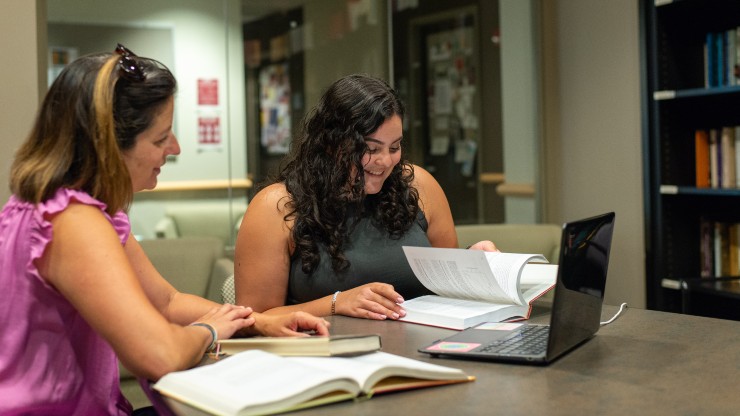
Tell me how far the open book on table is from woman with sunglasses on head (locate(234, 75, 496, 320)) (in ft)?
0.89

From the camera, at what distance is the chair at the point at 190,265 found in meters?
3.24

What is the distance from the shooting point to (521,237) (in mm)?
3748

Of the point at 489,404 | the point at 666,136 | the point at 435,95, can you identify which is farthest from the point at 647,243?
the point at 489,404

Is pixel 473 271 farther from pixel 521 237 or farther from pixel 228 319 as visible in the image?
pixel 521 237

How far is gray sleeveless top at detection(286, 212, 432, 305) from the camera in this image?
2.16 metres

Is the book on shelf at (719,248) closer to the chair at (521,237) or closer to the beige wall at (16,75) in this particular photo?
the chair at (521,237)

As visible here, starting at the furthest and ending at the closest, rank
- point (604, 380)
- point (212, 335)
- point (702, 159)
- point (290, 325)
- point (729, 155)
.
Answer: point (702, 159)
point (729, 155)
point (290, 325)
point (212, 335)
point (604, 380)

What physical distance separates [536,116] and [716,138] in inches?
48.5

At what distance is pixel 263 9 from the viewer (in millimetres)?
4281

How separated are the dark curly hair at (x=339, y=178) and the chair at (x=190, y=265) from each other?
1073mm

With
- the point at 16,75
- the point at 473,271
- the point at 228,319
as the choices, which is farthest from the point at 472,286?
the point at 16,75

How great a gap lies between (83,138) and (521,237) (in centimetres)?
262

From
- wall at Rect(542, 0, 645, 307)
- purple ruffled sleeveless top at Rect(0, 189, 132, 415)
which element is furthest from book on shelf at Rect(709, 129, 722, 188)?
purple ruffled sleeveless top at Rect(0, 189, 132, 415)

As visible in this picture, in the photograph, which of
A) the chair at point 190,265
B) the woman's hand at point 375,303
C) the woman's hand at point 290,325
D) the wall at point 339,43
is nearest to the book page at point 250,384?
the woman's hand at point 290,325
